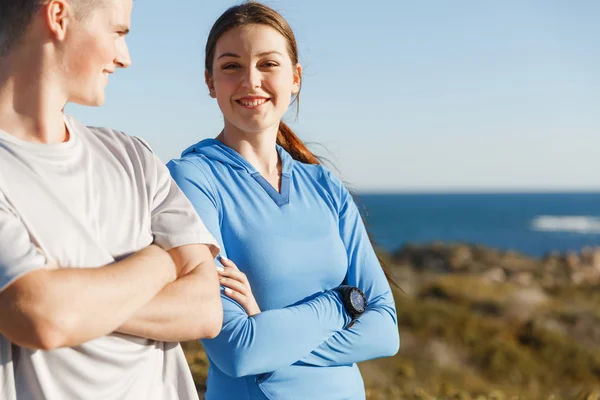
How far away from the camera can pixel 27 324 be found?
5.11ft

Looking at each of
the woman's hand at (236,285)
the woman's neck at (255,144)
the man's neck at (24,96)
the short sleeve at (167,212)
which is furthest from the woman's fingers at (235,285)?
the man's neck at (24,96)

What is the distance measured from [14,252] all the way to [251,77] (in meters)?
1.19

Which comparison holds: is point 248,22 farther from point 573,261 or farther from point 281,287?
point 573,261

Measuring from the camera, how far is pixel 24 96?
1699 mm

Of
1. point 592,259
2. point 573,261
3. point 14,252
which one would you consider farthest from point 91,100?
point 592,259

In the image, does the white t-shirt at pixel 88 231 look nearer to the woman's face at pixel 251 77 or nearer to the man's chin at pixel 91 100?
the man's chin at pixel 91 100

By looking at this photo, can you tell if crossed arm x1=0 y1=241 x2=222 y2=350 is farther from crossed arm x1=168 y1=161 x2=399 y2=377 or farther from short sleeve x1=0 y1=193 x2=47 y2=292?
crossed arm x1=168 y1=161 x2=399 y2=377

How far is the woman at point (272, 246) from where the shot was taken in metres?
2.40

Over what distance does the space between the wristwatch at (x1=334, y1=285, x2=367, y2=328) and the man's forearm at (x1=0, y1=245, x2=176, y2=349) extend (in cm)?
97

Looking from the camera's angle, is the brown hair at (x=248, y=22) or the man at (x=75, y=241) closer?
the man at (x=75, y=241)

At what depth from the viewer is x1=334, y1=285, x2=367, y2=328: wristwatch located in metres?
2.62

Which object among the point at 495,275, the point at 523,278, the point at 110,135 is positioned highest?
the point at 110,135

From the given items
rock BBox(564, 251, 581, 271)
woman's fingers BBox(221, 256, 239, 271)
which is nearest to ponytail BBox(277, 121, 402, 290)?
woman's fingers BBox(221, 256, 239, 271)

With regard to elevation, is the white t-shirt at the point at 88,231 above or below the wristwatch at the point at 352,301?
above
